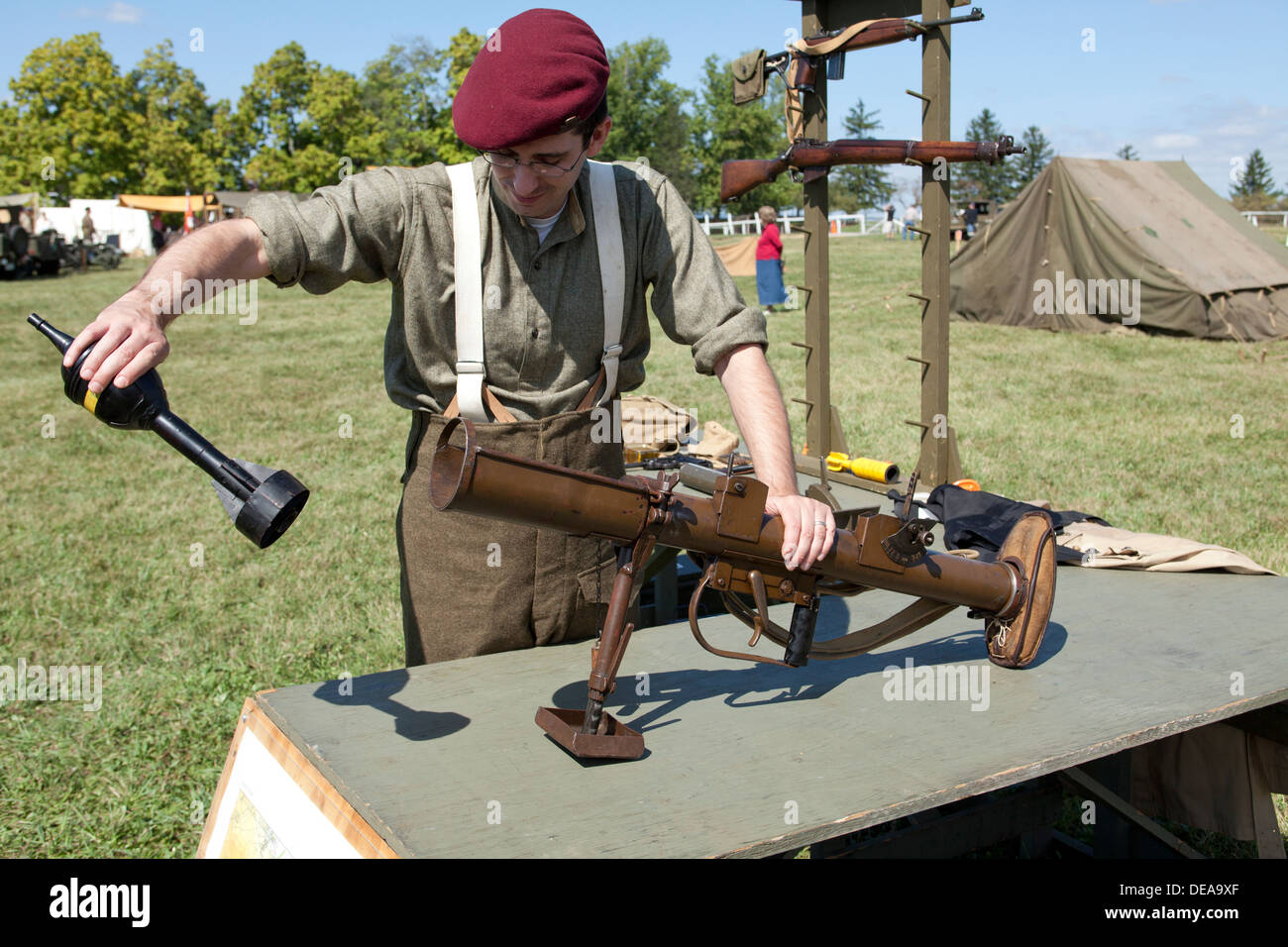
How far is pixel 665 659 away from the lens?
280 cm

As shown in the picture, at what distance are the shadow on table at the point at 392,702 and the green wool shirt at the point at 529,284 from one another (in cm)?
65

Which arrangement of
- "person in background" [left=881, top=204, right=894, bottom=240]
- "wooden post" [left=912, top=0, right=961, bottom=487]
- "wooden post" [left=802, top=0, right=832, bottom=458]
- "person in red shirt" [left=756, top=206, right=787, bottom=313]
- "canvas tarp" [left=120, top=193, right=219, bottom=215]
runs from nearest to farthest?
"wooden post" [left=912, top=0, right=961, bottom=487], "wooden post" [left=802, top=0, right=832, bottom=458], "person in red shirt" [left=756, top=206, right=787, bottom=313], "person in background" [left=881, top=204, right=894, bottom=240], "canvas tarp" [left=120, top=193, right=219, bottom=215]

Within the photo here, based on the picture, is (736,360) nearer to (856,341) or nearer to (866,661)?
(866,661)

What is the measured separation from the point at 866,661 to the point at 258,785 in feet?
4.89

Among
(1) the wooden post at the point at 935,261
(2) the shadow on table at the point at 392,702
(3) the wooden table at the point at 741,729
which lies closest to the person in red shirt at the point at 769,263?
(1) the wooden post at the point at 935,261

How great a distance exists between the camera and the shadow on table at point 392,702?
2.31 metres

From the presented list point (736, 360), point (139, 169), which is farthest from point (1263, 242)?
point (139, 169)

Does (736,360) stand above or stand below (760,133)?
Result: below

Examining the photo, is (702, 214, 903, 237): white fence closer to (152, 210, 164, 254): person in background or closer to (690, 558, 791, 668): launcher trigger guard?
(152, 210, 164, 254): person in background

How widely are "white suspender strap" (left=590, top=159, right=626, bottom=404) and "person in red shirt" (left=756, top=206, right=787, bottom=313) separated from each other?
14.5 m

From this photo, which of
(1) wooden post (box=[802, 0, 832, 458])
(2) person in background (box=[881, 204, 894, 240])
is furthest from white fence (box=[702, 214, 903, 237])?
(1) wooden post (box=[802, 0, 832, 458])

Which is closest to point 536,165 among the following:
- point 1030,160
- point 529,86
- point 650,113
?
point 529,86

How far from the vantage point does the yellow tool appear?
4.94 metres

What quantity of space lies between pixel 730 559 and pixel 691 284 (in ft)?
2.34
